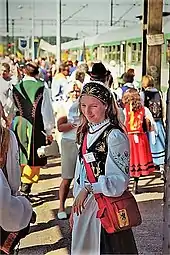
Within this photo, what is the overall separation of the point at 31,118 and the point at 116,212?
74.9 inches

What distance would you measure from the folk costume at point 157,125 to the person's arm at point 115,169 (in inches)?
105

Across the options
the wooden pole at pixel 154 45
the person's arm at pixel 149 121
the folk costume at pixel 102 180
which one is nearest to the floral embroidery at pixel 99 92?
the folk costume at pixel 102 180

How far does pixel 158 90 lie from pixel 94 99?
3160 millimetres

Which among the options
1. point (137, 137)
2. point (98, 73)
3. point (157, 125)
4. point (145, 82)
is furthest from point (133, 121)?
point (98, 73)

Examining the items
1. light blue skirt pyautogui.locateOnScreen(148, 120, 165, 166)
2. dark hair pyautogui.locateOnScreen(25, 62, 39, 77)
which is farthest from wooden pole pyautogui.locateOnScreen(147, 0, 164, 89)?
dark hair pyautogui.locateOnScreen(25, 62, 39, 77)

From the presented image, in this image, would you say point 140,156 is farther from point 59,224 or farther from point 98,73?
point 98,73

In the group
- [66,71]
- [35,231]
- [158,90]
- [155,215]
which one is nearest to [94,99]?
[35,231]

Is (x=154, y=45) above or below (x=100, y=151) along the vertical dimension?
above

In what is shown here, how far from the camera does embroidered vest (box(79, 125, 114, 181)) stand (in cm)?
201

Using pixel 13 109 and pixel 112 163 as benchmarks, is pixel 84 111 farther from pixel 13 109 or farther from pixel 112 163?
pixel 13 109

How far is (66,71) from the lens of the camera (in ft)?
24.2

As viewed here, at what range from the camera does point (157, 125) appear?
4.70 metres

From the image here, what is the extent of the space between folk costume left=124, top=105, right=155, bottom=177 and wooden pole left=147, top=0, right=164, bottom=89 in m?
1.21

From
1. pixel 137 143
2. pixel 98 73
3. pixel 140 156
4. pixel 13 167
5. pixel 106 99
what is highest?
pixel 98 73
